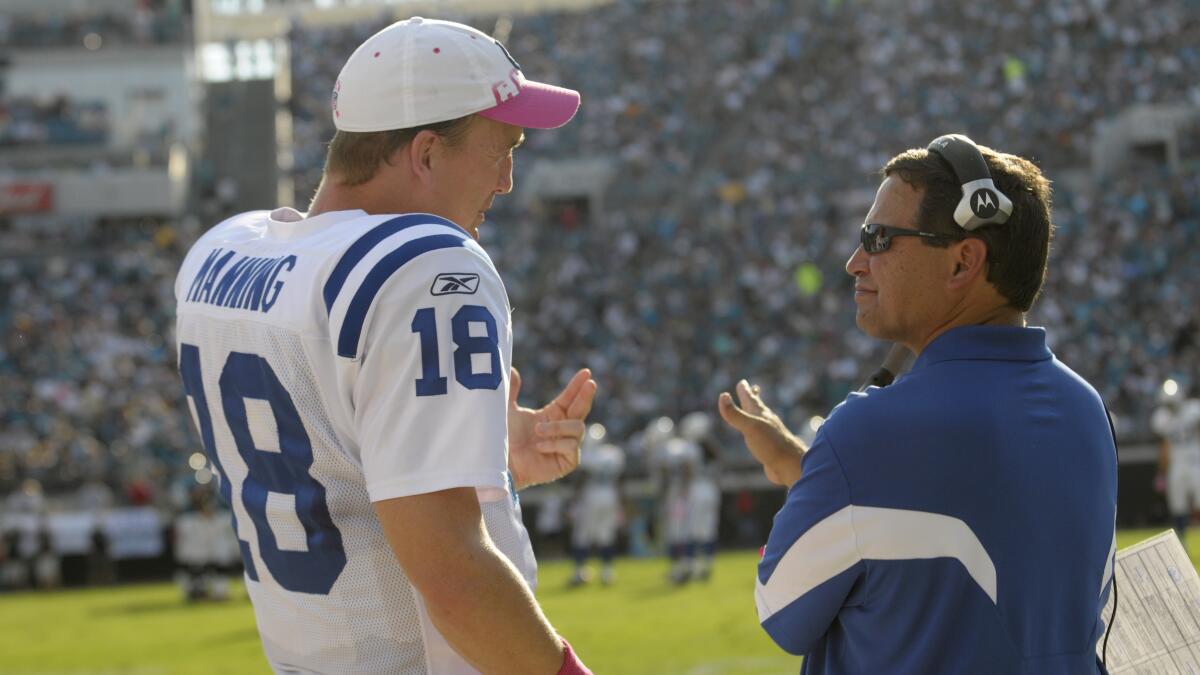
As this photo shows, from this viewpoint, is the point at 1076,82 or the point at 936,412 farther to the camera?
the point at 1076,82

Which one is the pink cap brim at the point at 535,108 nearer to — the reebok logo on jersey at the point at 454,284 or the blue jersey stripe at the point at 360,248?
the blue jersey stripe at the point at 360,248

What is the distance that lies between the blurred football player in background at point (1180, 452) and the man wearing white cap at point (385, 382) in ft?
53.0

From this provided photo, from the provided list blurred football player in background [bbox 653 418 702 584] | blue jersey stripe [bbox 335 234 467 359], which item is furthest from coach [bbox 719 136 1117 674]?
blurred football player in background [bbox 653 418 702 584]

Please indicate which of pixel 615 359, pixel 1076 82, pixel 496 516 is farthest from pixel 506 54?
pixel 1076 82

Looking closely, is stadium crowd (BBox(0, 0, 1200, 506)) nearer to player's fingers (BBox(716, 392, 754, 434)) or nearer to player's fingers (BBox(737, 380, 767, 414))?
player's fingers (BBox(737, 380, 767, 414))

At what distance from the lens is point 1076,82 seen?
33156mm

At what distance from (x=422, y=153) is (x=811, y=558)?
93 centimetres

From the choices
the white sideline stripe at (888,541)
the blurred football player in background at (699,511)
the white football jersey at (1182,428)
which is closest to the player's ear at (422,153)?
the white sideline stripe at (888,541)

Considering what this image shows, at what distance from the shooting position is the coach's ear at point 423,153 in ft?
8.61

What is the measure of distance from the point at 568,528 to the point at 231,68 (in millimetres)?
21714

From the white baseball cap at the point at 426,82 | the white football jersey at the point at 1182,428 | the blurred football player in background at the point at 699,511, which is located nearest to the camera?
the white baseball cap at the point at 426,82

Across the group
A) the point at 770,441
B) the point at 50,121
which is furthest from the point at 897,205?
the point at 50,121

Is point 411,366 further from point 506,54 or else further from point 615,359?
point 615,359

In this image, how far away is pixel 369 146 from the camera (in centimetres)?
265
